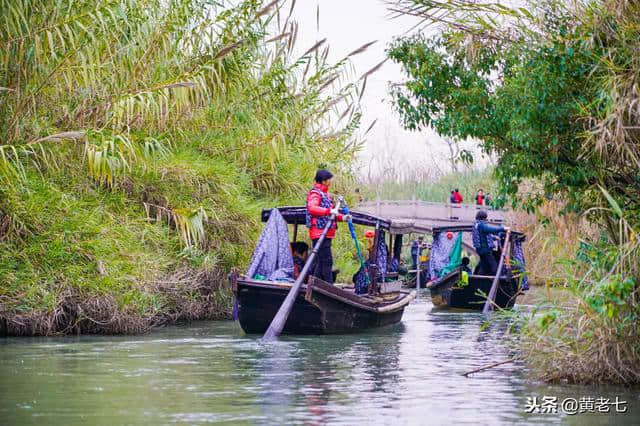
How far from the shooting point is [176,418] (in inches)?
338

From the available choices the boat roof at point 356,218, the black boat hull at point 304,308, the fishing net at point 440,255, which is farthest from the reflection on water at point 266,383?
the fishing net at point 440,255

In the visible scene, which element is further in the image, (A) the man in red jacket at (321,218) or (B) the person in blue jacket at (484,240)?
(B) the person in blue jacket at (484,240)

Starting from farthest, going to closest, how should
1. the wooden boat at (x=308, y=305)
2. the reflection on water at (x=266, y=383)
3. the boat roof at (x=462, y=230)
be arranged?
the boat roof at (x=462, y=230), the wooden boat at (x=308, y=305), the reflection on water at (x=266, y=383)

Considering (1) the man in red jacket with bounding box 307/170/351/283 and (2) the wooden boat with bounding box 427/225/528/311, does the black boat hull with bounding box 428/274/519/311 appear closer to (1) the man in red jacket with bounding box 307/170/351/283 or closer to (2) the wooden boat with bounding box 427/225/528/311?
(2) the wooden boat with bounding box 427/225/528/311

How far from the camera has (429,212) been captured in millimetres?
38625

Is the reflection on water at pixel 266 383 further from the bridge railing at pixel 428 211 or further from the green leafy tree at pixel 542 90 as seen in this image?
the bridge railing at pixel 428 211

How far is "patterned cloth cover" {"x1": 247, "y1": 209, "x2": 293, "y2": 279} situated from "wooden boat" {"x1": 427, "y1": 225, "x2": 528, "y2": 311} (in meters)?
6.64

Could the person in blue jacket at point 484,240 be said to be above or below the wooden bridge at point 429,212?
below

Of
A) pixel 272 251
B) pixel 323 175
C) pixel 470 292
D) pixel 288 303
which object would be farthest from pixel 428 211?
pixel 288 303

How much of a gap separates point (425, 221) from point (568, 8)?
28.9m

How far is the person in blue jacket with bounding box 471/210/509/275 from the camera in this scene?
20906 millimetres

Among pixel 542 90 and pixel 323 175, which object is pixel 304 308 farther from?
pixel 542 90

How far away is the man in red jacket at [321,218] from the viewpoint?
1473 centimetres

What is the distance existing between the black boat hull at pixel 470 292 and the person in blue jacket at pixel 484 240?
0.36 meters
